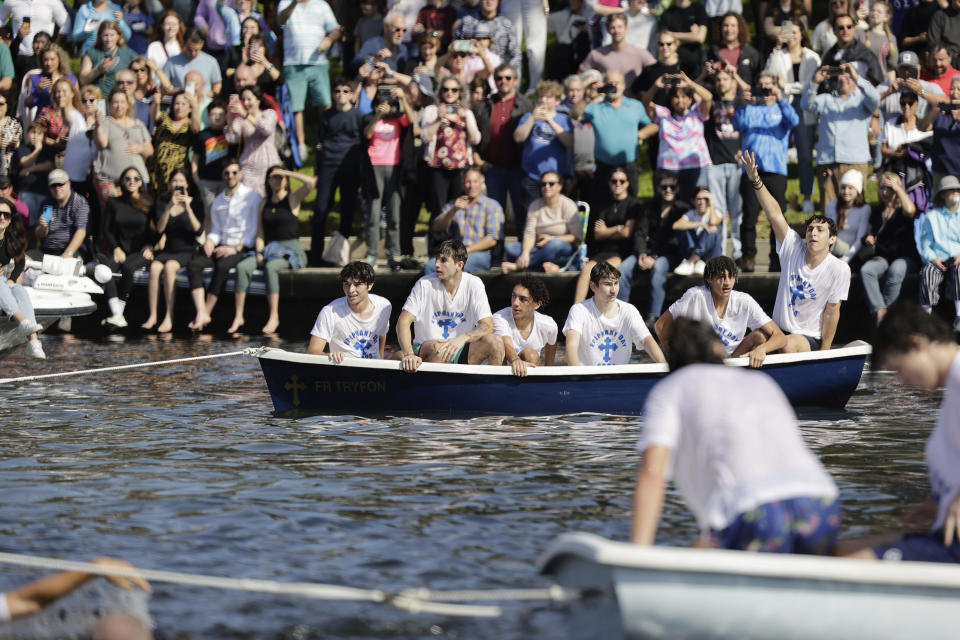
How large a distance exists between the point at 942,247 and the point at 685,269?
111 inches

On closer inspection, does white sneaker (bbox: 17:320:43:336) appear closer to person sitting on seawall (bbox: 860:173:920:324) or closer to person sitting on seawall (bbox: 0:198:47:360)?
person sitting on seawall (bbox: 0:198:47:360)

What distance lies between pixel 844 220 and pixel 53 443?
9.12m

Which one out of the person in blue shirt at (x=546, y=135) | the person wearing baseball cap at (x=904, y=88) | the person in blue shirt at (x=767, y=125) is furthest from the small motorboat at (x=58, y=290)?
the person wearing baseball cap at (x=904, y=88)

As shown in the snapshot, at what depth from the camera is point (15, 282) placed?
15.3 m

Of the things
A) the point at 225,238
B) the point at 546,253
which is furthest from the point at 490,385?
the point at 225,238

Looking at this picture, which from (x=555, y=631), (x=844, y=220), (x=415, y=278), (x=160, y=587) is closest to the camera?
(x=555, y=631)

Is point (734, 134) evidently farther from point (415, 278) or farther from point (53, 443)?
point (53, 443)

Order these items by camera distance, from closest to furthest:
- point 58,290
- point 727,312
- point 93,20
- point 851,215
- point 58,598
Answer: point 58,598 → point 727,312 → point 851,215 → point 58,290 → point 93,20

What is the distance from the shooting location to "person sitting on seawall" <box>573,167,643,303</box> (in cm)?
1639

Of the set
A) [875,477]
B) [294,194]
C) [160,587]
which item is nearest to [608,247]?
[294,194]

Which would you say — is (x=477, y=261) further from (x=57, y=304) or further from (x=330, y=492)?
(x=330, y=492)

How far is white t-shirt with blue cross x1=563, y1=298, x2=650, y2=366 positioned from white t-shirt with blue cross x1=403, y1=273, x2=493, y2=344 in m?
0.77

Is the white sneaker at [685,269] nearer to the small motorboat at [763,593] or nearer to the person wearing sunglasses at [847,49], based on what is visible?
the person wearing sunglasses at [847,49]

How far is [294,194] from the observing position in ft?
59.1
